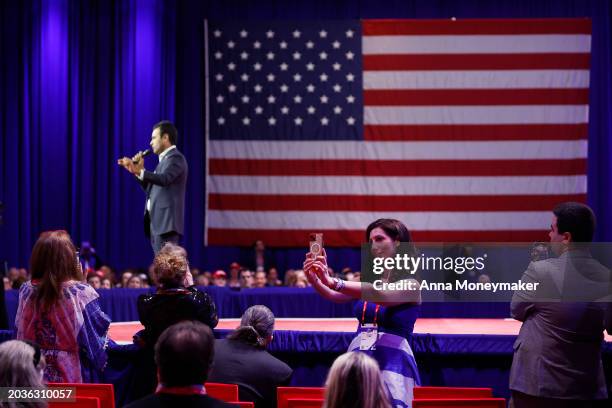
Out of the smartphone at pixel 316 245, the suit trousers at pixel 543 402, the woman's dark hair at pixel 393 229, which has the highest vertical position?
the woman's dark hair at pixel 393 229

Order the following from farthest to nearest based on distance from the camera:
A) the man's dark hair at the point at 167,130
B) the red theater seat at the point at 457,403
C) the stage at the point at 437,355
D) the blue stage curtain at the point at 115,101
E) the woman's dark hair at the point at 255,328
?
the blue stage curtain at the point at 115,101
the man's dark hair at the point at 167,130
the stage at the point at 437,355
the woman's dark hair at the point at 255,328
the red theater seat at the point at 457,403

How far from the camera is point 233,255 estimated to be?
12.9 metres

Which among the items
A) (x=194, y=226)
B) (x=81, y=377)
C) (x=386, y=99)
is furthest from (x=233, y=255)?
(x=81, y=377)

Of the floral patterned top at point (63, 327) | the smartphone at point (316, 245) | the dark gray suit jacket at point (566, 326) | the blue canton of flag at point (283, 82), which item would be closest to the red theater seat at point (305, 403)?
the smartphone at point (316, 245)

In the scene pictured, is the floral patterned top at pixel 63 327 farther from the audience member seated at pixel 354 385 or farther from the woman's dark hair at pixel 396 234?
the audience member seated at pixel 354 385

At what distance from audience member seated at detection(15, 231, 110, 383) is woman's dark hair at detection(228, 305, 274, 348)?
691mm

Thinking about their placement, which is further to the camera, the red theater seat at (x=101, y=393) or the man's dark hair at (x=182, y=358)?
the red theater seat at (x=101, y=393)

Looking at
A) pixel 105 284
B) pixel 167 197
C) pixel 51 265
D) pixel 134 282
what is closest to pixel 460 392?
pixel 51 265

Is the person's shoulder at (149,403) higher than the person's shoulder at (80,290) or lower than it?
lower

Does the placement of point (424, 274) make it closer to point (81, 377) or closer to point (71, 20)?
point (81, 377)

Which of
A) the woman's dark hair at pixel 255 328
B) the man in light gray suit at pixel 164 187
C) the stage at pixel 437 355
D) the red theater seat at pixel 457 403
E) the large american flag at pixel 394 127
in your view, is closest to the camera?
the red theater seat at pixel 457 403

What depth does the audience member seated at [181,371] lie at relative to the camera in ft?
8.20

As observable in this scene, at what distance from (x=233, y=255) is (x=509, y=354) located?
8.24m

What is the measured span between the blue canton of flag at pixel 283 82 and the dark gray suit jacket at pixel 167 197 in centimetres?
617
